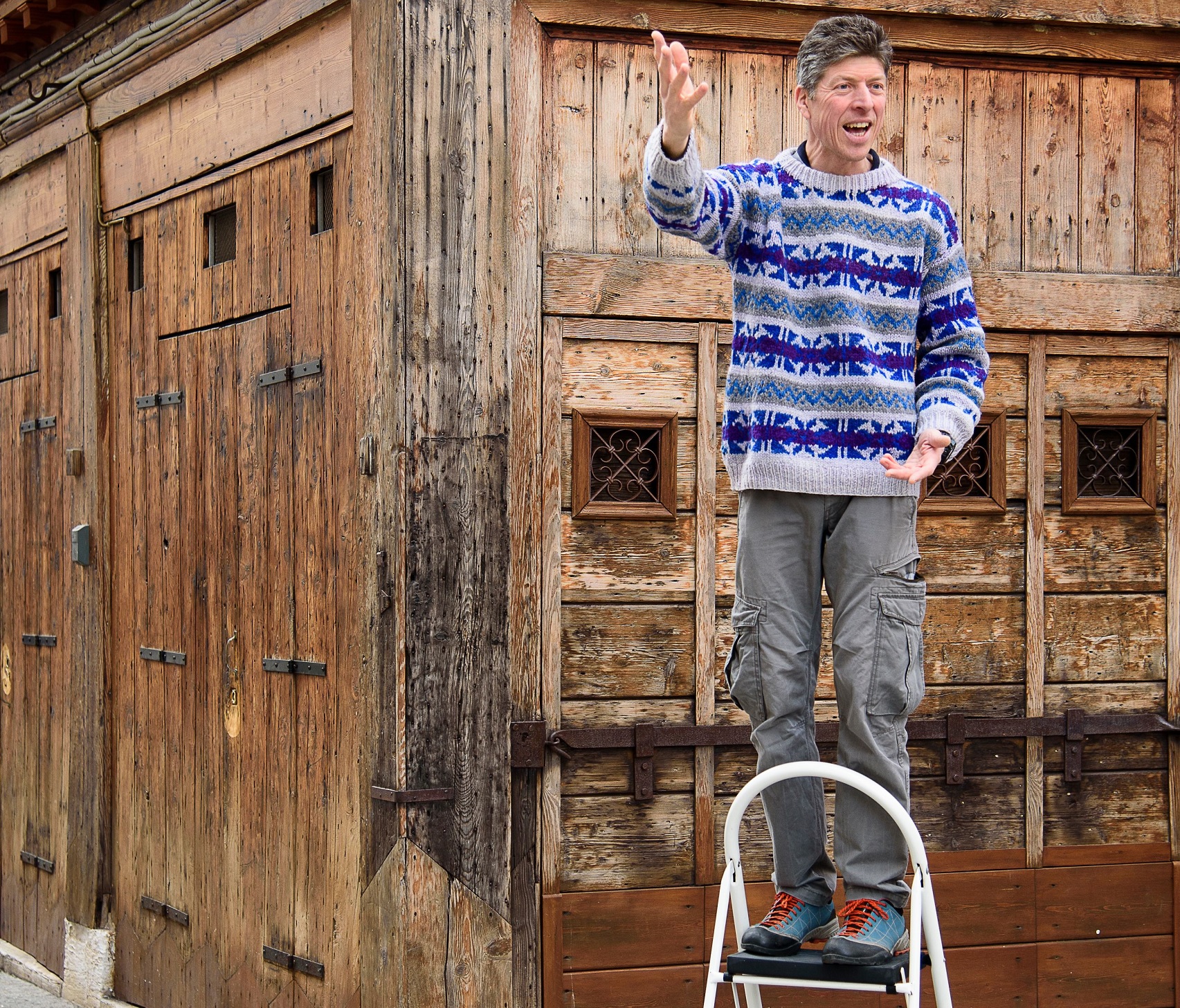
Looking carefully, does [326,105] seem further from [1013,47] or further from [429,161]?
[1013,47]

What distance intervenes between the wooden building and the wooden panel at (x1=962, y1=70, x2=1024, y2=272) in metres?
0.01

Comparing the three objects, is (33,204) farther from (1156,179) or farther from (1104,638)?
(1104,638)

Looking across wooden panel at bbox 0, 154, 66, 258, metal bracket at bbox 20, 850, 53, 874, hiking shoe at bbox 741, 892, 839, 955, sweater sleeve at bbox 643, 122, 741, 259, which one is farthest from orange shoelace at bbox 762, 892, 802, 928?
wooden panel at bbox 0, 154, 66, 258

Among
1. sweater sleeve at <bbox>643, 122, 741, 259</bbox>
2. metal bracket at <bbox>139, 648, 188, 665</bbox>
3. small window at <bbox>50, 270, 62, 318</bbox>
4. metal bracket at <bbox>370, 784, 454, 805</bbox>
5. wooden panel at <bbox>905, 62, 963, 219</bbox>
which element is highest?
wooden panel at <bbox>905, 62, 963, 219</bbox>

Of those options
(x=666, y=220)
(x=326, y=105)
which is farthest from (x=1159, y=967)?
(x=326, y=105)

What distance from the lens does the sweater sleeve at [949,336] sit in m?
3.37

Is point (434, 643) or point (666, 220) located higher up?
point (666, 220)

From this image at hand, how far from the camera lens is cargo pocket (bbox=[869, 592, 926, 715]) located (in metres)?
3.26

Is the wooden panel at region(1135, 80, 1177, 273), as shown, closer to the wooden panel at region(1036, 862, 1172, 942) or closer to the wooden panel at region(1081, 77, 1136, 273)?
the wooden panel at region(1081, 77, 1136, 273)

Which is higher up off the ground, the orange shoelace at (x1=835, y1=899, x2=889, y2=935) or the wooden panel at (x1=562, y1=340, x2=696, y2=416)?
the wooden panel at (x1=562, y1=340, x2=696, y2=416)

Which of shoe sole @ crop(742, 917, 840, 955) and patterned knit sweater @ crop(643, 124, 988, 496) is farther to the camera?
patterned knit sweater @ crop(643, 124, 988, 496)

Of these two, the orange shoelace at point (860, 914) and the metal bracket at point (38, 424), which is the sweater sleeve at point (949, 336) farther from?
the metal bracket at point (38, 424)

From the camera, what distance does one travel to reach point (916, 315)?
3402mm

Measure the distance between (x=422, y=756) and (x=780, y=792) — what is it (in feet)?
5.66
